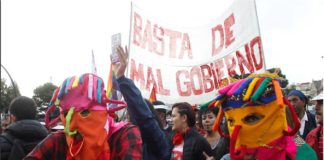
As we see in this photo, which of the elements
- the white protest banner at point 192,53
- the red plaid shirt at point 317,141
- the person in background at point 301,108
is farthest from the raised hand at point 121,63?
the white protest banner at point 192,53

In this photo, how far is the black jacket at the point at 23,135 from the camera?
353 centimetres

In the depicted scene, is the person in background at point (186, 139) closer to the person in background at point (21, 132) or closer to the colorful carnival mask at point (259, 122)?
the person in background at point (21, 132)

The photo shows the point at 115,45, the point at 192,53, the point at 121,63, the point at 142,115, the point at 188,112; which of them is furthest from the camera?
the point at 192,53

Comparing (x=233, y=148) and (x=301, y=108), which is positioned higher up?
(x=301, y=108)

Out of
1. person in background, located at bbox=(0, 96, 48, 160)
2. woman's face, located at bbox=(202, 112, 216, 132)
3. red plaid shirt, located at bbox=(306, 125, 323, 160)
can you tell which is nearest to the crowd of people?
person in background, located at bbox=(0, 96, 48, 160)

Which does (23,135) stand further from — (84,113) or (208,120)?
(208,120)

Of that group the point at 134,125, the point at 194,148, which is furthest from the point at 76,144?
the point at 194,148

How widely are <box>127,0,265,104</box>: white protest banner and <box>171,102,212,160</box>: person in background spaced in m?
2.26

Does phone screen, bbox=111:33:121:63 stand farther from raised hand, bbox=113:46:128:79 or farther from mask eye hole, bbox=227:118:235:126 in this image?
mask eye hole, bbox=227:118:235:126

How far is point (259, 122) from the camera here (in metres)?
2.51

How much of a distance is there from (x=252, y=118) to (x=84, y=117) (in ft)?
3.43

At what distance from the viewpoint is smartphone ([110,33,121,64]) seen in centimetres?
303

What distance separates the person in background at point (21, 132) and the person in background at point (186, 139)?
1.36 metres

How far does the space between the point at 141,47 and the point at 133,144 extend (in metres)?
4.54
